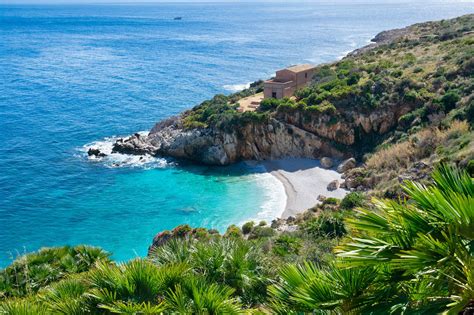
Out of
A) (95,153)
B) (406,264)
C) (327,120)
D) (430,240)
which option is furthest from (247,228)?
(430,240)

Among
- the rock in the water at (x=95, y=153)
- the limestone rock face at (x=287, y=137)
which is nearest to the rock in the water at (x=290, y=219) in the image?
the limestone rock face at (x=287, y=137)

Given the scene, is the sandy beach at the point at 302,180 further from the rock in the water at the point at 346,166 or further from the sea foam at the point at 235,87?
the sea foam at the point at 235,87

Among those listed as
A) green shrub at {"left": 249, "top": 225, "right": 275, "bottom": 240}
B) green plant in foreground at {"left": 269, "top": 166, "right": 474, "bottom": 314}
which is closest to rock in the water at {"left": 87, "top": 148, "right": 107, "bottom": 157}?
green shrub at {"left": 249, "top": 225, "right": 275, "bottom": 240}

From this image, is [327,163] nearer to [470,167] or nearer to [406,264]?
[470,167]

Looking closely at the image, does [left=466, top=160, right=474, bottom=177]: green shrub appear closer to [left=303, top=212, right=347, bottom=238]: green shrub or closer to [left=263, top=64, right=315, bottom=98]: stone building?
[left=303, top=212, right=347, bottom=238]: green shrub

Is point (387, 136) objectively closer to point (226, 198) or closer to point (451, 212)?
point (226, 198)
